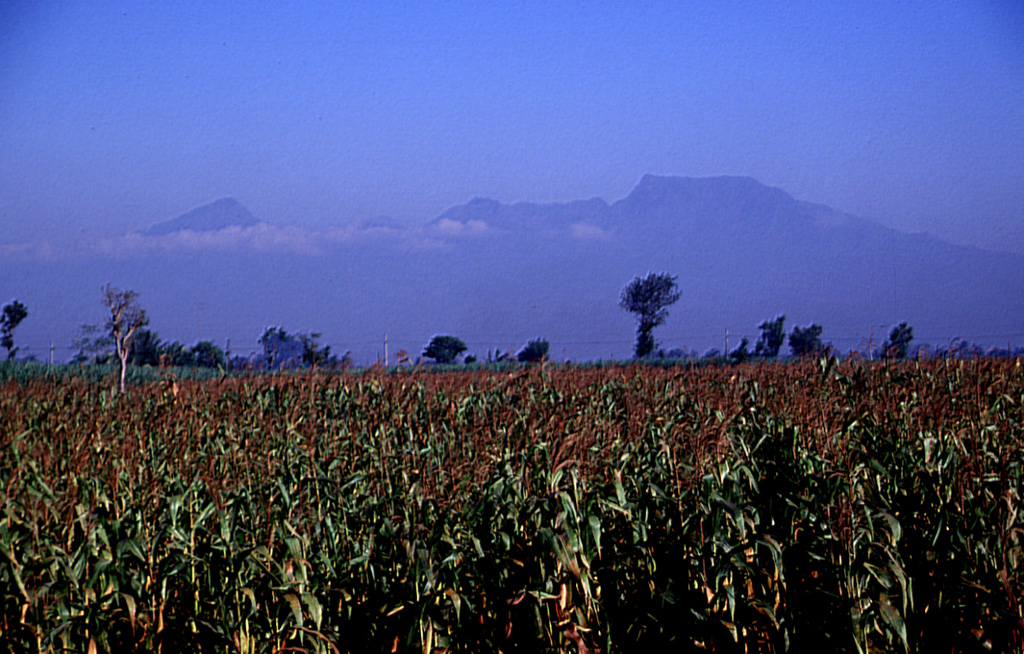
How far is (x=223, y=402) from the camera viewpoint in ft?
39.5

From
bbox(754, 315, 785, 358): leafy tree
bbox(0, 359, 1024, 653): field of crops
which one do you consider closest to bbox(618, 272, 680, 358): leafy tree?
bbox(754, 315, 785, 358): leafy tree

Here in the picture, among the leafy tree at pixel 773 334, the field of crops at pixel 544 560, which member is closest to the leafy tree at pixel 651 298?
the leafy tree at pixel 773 334

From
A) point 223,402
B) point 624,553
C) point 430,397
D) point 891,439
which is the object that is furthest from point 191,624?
point 223,402

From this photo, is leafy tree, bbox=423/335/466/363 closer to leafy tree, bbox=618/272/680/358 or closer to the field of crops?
leafy tree, bbox=618/272/680/358

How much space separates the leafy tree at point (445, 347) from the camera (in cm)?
5306

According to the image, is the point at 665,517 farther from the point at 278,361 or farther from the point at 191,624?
the point at 278,361

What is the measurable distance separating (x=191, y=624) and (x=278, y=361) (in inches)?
371

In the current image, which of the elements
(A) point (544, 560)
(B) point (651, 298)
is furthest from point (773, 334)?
(A) point (544, 560)

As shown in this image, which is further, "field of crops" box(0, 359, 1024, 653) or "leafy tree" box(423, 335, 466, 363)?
"leafy tree" box(423, 335, 466, 363)

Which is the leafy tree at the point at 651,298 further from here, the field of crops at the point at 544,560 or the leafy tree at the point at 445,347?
the field of crops at the point at 544,560

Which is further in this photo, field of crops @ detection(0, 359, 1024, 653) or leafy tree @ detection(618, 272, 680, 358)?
leafy tree @ detection(618, 272, 680, 358)

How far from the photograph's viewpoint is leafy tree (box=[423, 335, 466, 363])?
2089 inches

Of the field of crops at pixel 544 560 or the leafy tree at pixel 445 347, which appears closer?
the field of crops at pixel 544 560

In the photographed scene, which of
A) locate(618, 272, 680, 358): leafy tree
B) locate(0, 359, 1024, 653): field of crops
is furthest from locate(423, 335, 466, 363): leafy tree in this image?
locate(0, 359, 1024, 653): field of crops
